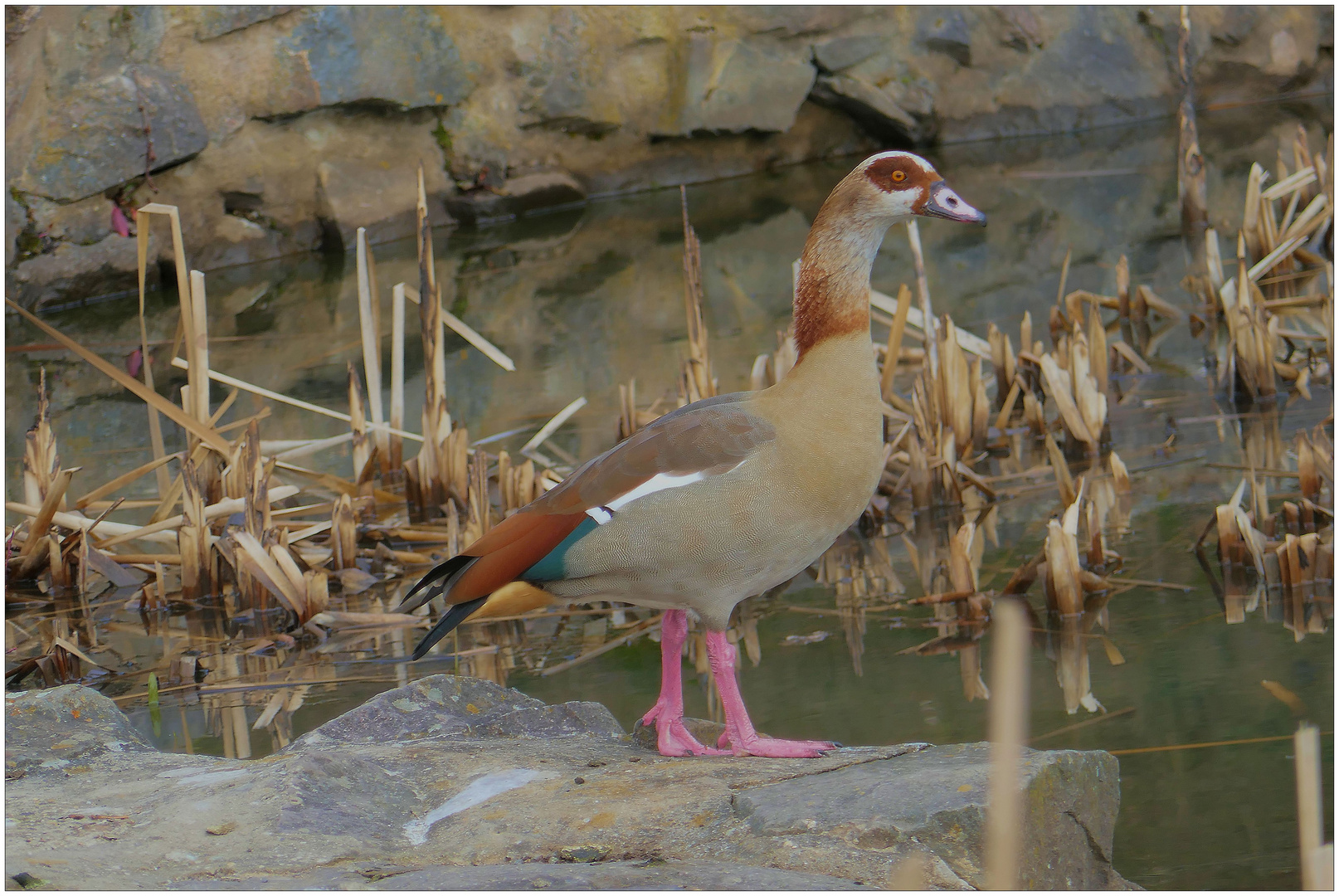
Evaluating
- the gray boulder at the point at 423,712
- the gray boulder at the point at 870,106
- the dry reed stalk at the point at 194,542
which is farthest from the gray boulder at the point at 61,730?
the gray boulder at the point at 870,106

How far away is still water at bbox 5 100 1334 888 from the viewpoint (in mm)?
3707

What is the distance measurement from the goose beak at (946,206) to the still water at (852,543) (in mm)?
1447

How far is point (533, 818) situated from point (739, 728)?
0.69 metres

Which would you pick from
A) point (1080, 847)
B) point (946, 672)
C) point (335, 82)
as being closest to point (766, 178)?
point (335, 82)

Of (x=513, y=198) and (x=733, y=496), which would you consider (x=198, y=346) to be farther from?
(x=513, y=198)

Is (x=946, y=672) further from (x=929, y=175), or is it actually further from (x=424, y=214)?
(x=424, y=214)

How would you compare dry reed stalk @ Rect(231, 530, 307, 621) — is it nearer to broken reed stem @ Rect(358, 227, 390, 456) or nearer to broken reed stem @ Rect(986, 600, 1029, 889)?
broken reed stem @ Rect(358, 227, 390, 456)

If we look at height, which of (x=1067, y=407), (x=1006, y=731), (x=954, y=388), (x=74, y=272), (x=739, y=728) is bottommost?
(x=739, y=728)

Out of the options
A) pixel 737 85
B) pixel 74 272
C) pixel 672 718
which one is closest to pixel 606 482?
pixel 672 718

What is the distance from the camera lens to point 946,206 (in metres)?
3.40

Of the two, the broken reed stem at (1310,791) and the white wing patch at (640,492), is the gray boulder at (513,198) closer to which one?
the white wing patch at (640,492)

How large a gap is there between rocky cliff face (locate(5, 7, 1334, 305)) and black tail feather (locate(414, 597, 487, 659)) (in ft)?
33.4

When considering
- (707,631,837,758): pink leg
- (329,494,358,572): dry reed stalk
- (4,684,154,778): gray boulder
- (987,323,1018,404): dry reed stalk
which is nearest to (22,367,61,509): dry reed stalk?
(329,494,358,572): dry reed stalk

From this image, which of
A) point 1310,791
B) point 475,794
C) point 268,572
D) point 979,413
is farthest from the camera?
point 979,413
